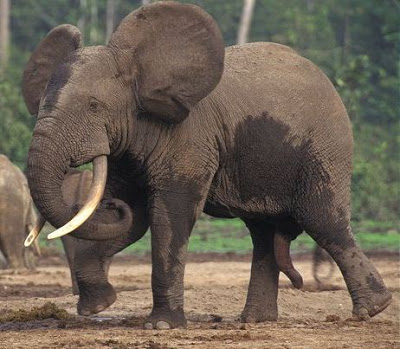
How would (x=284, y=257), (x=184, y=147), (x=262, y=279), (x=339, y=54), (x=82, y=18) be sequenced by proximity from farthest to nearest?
(x=82, y=18), (x=339, y=54), (x=262, y=279), (x=284, y=257), (x=184, y=147)

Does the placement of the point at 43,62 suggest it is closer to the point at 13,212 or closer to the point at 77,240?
the point at 77,240

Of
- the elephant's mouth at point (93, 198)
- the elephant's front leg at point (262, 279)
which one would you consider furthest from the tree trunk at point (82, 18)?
the elephant's mouth at point (93, 198)

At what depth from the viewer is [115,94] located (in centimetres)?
964

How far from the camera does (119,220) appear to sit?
979 centimetres

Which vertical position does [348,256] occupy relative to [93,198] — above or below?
below

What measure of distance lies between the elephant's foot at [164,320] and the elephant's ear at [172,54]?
124cm

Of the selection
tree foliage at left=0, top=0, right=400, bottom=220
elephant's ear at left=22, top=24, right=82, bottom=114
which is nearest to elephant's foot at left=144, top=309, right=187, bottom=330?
elephant's ear at left=22, top=24, right=82, bottom=114

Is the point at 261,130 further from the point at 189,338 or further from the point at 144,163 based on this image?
the point at 189,338

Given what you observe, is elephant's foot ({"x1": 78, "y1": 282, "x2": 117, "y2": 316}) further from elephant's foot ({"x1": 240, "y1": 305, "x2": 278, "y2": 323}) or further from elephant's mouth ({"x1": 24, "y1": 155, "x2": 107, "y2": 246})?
elephant's foot ({"x1": 240, "y1": 305, "x2": 278, "y2": 323})

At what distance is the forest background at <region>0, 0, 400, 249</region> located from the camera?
2536 centimetres

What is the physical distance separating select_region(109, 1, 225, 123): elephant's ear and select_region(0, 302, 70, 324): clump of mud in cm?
170

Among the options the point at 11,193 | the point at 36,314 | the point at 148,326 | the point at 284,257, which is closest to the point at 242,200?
the point at 284,257

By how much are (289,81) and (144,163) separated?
139 centimetres

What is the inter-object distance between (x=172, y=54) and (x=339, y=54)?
91.7 ft
